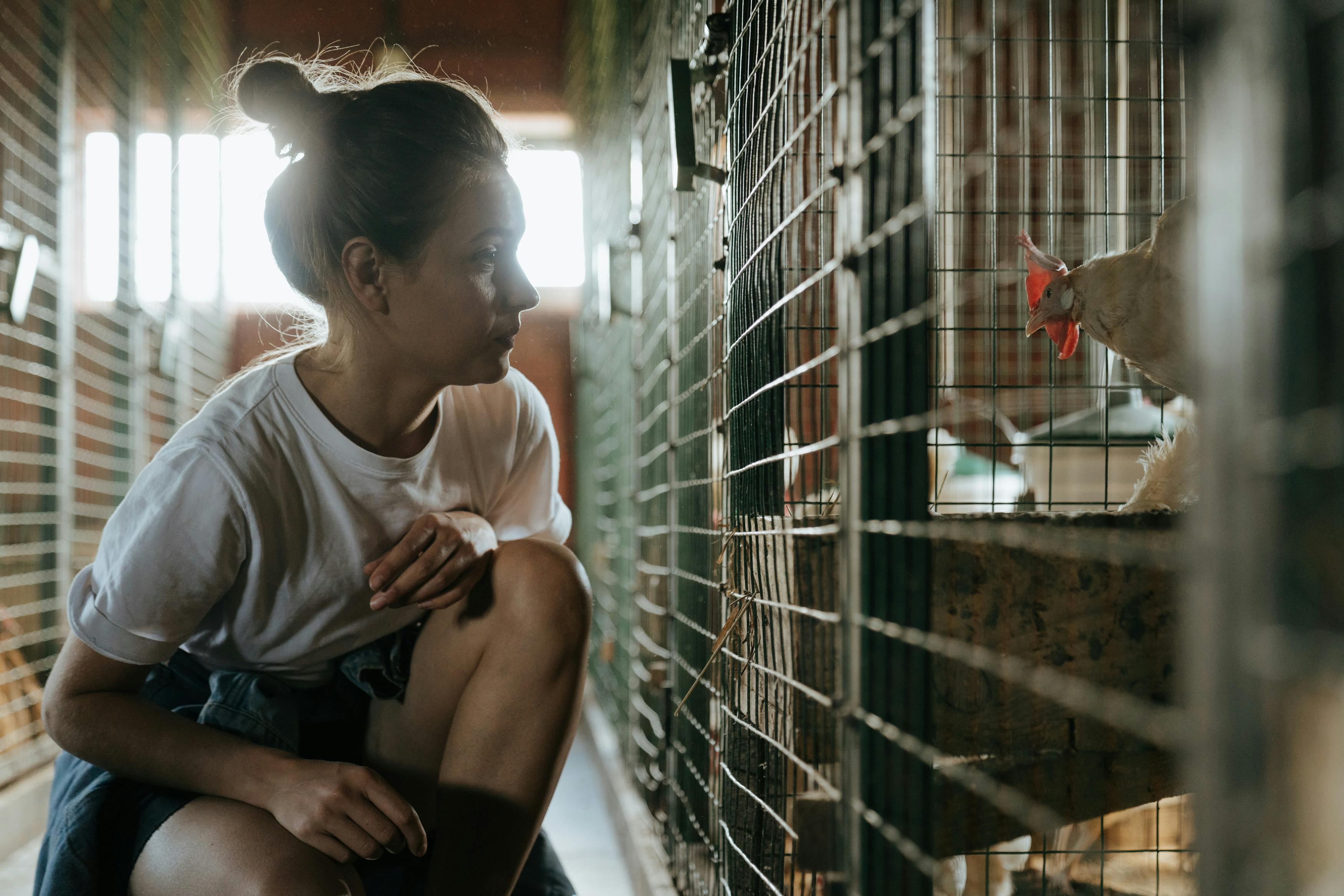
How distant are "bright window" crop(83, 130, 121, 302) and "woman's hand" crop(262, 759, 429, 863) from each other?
7.63 feet

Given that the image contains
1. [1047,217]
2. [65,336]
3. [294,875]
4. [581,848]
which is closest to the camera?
[294,875]

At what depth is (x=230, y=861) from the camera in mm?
813

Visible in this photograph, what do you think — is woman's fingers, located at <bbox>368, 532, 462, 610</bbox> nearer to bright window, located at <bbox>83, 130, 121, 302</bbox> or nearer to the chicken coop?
the chicken coop

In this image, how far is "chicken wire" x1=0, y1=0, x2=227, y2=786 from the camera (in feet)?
6.71

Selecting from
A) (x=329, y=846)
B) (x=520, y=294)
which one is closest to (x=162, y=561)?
(x=329, y=846)

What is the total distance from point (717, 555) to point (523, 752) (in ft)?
0.93

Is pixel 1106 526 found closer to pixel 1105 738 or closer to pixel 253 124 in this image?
pixel 1105 738

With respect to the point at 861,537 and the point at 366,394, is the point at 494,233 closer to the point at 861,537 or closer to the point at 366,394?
the point at 366,394

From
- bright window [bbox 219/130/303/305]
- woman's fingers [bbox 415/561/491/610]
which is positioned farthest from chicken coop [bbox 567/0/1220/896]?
bright window [bbox 219/130/303/305]

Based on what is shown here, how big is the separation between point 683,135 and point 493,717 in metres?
0.61

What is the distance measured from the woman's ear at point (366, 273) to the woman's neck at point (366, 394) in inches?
2.4

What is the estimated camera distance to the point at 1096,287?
1.08 m

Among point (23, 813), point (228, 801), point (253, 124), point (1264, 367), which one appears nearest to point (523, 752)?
point (228, 801)

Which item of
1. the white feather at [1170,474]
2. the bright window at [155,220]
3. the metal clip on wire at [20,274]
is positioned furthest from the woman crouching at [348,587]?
the bright window at [155,220]
